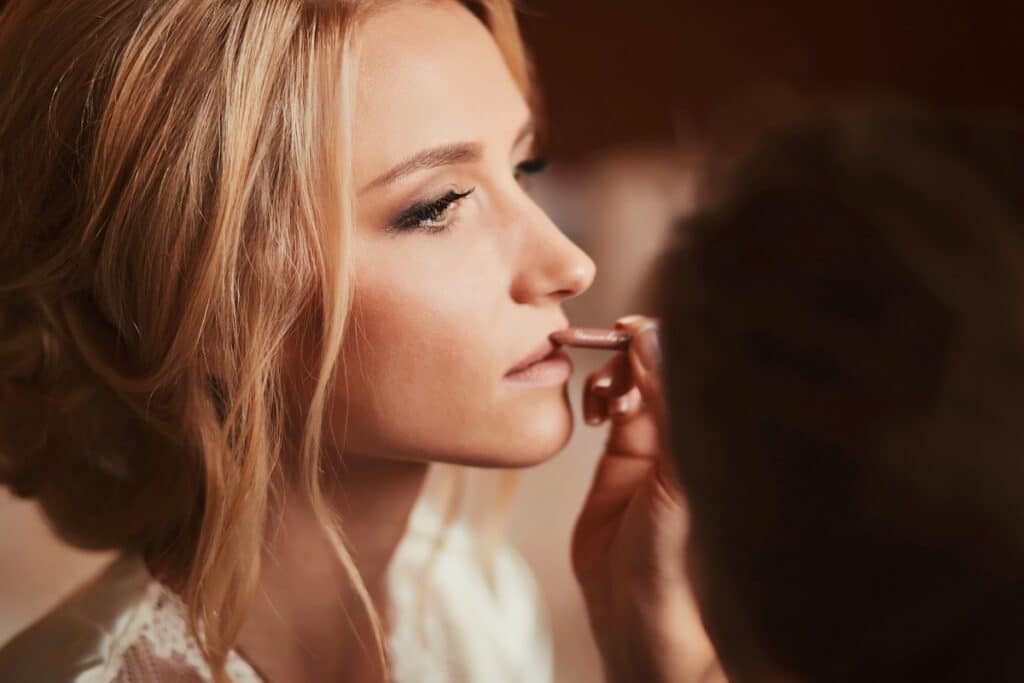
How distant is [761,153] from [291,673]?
1.36 feet

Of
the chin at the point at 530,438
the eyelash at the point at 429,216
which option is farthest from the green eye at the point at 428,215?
the chin at the point at 530,438

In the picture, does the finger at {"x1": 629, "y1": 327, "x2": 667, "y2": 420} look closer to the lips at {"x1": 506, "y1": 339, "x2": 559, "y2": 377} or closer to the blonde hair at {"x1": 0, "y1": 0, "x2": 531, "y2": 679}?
the lips at {"x1": 506, "y1": 339, "x2": 559, "y2": 377}

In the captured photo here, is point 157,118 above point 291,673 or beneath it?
above

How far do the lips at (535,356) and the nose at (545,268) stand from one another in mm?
24

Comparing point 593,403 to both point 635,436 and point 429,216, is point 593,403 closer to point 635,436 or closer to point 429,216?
point 635,436

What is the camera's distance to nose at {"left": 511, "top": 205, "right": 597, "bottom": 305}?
19.7 inches

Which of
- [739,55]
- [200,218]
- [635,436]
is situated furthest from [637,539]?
[739,55]

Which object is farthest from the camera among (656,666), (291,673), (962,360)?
(291,673)

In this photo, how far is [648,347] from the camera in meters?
0.49

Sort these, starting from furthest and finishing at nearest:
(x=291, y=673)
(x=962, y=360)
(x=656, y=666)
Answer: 1. (x=291, y=673)
2. (x=656, y=666)
3. (x=962, y=360)

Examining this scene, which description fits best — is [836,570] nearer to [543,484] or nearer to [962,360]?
[962,360]

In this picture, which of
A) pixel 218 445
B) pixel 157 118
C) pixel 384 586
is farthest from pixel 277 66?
pixel 384 586

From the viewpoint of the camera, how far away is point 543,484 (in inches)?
24.1

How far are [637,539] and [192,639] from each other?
0.95 ft
